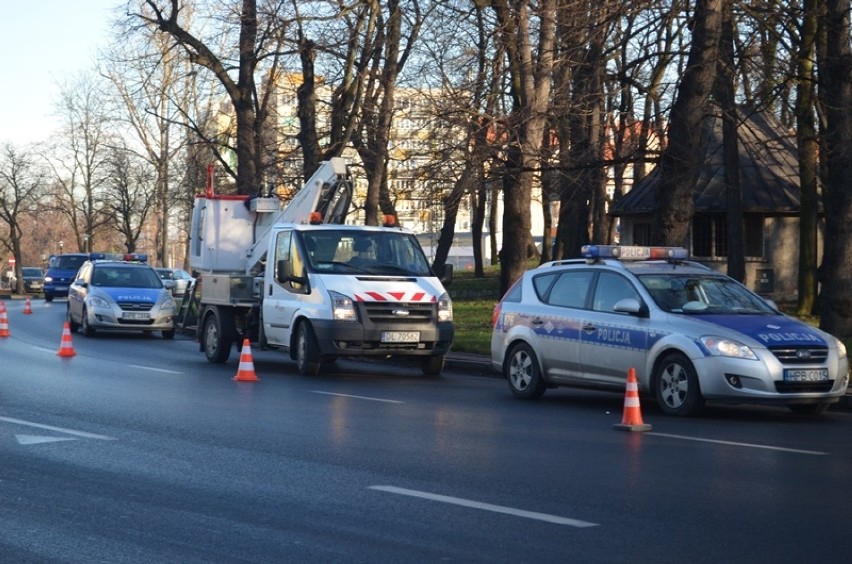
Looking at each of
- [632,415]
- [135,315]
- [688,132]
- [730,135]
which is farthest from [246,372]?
[730,135]

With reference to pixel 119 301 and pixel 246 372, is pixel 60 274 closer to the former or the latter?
pixel 119 301

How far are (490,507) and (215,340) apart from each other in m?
13.5

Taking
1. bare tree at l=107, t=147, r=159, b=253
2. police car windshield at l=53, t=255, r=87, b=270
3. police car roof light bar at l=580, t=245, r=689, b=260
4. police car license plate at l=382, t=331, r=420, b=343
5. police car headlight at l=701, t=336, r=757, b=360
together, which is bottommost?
police car license plate at l=382, t=331, r=420, b=343

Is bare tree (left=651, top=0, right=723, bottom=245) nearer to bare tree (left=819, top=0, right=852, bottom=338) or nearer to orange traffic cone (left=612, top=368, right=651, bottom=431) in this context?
bare tree (left=819, top=0, right=852, bottom=338)

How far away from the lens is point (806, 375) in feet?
42.0

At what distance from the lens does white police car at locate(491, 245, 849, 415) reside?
12.8m

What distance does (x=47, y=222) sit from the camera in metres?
130

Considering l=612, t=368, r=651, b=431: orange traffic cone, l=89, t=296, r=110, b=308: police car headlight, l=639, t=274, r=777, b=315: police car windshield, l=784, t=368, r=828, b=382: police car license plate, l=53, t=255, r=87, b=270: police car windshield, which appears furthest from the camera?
l=53, t=255, r=87, b=270: police car windshield

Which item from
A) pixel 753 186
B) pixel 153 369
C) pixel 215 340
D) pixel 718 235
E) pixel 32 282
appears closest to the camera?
pixel 153 369

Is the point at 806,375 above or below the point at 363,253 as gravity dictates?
below

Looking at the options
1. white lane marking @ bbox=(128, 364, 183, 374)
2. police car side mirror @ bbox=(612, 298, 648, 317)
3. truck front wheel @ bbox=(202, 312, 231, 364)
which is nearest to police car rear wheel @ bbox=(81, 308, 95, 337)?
truck front wheel @ bbox=(202, 312, 231, 364)

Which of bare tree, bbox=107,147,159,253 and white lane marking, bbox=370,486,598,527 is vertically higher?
bare tree, bbox=107,147,159,253

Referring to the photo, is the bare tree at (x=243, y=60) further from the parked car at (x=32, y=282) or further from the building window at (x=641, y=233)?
the parked car at (x=32, y=282)

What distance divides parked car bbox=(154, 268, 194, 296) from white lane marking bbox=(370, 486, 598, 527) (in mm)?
30093
